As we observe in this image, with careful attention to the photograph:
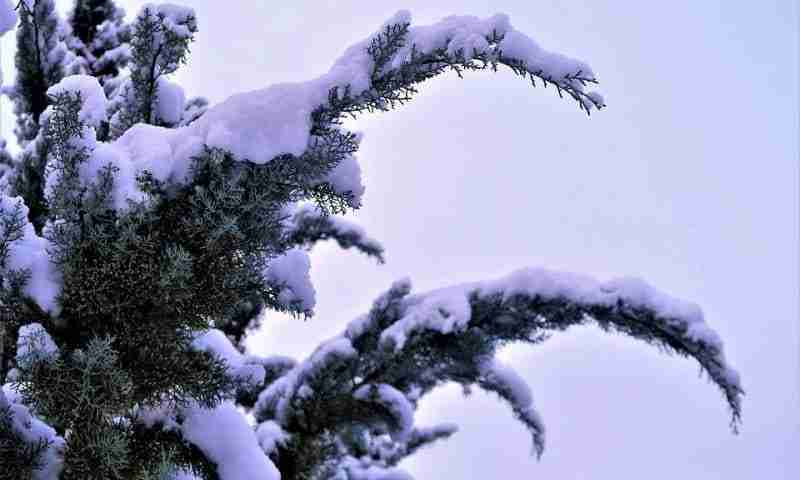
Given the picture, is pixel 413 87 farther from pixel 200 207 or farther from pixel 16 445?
pixel 16 445

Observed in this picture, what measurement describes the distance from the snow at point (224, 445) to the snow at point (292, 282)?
0.51 m

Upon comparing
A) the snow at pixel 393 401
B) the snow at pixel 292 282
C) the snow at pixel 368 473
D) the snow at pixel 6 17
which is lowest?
the snow at pixel 292 282

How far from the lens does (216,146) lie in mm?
2115

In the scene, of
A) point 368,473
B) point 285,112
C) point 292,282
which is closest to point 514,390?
point 292,282

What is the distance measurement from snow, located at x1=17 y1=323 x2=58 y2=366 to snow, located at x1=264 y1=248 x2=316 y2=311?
740 mm

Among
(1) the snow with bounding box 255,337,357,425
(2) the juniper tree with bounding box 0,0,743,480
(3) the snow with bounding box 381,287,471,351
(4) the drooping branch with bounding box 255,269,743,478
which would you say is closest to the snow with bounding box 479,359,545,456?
(4) the drooping branch with bounding box 255,269,743,478

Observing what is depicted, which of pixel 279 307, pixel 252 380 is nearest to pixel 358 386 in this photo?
pixel 252 380

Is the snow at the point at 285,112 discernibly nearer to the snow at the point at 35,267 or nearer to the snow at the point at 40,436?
the snow at the point at 35,267

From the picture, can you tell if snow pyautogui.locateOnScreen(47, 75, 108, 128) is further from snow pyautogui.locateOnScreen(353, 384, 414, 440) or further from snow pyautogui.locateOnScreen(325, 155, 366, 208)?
snow pyautogui.locateOnScreen(353, 384, 414, 440)

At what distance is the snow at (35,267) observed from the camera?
2.23 metres

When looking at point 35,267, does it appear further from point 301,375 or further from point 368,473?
point 368,473

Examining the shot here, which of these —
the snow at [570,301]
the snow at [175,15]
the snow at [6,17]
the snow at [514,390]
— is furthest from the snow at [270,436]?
the snow at [6,17]

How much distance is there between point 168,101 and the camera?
3.23m

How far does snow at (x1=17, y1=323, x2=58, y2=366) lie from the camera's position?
214 centimetres
